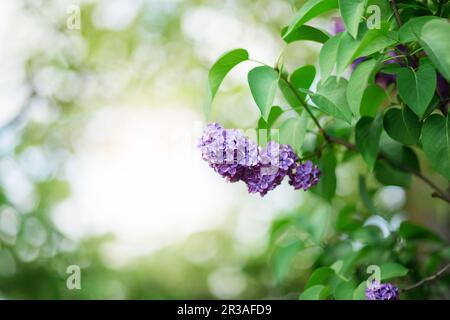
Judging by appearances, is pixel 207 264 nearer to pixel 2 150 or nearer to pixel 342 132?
pixel 2 150

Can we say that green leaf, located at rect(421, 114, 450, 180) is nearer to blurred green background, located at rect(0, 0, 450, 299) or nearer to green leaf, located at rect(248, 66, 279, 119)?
green leaf, located at rect(248, 66, 279, 119)

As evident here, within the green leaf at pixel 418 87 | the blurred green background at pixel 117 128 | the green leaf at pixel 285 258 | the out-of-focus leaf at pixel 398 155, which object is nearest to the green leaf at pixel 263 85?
the green leaf at pixel 418 87

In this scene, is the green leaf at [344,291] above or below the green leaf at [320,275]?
below

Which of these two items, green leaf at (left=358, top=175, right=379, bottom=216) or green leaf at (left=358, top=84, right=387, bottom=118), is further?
green leaf at (left=358, top=175, right=379, bottom=216)

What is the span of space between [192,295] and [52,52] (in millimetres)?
1456

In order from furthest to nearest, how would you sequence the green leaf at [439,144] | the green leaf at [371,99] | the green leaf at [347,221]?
the green leaf at [347,221] < the green leaf at [371,99] < the green leaf at [439,144]

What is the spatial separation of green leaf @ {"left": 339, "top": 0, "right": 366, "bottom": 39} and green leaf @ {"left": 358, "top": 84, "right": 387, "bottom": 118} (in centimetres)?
28

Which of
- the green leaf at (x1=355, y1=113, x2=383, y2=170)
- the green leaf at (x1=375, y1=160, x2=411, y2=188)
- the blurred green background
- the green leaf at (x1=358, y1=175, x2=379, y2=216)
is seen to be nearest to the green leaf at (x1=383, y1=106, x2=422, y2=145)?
the green leaf at (x1=355, y1=113, x2=383, y2=170)

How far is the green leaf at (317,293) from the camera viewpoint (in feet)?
2.88

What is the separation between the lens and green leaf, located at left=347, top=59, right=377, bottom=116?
0.64m

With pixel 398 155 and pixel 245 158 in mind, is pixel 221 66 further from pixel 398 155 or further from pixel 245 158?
pixel 398 155

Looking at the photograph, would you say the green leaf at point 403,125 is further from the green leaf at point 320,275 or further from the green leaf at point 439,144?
the green leaf at point 320,275

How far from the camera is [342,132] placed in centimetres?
103

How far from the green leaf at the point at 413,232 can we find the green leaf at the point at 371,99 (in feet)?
0.94
